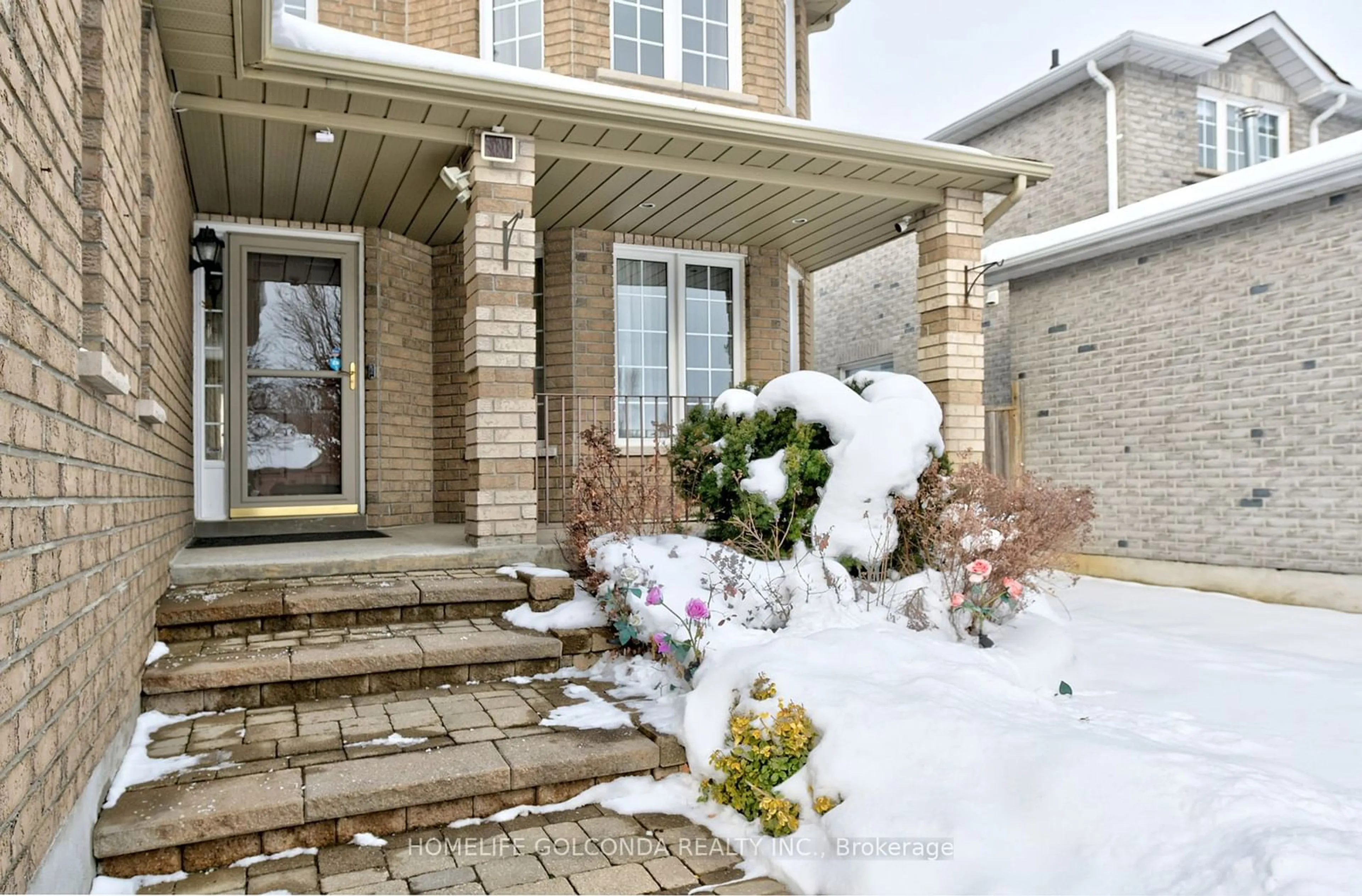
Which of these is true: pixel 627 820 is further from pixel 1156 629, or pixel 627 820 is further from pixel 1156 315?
pixel 1156 315

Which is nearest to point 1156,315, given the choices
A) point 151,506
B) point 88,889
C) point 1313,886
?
point 1313,886

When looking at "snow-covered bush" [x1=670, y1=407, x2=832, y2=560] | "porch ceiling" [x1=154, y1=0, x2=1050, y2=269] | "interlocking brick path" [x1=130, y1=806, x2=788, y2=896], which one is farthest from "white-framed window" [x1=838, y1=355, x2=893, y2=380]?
"interlocking brick path" [x1=130, y1=806, x2=788, y2=896]

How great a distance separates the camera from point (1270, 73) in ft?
39.1

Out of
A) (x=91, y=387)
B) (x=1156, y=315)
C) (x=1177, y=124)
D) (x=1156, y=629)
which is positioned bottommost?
(x=1156, y=629)

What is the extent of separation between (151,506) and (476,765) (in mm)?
1867

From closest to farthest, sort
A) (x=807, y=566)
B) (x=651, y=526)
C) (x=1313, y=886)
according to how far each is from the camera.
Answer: (x=1313, y=886), (x=807, y=566), (x=651, y=526)

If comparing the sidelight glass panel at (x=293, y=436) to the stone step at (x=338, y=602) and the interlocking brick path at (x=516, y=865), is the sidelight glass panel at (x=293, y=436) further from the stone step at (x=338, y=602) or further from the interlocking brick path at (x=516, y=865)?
the interlocking brick path at (x=516, y=865)

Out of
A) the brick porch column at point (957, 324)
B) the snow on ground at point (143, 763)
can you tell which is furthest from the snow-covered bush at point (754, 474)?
the snow on ground at point (143, 763)

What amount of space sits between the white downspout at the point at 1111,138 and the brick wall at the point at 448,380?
848cm

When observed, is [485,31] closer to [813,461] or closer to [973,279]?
[973,279]

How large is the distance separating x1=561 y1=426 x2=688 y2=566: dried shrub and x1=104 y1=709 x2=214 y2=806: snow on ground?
2070 millimetres

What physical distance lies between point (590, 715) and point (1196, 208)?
6.94m

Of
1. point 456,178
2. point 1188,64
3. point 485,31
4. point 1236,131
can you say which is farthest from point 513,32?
point 1236,131

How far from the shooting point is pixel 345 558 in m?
4.50
